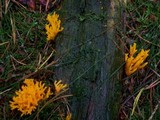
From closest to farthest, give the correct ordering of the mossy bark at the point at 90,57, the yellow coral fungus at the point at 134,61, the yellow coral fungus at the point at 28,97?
the yellow coral fungus at the point at 28,97
the mossy bark at the point at 90,57
the yellow coral fungus at the point at 134,61

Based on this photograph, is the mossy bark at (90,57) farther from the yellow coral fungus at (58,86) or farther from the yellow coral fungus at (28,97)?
Result: the yellow coral fungus at (28,97)

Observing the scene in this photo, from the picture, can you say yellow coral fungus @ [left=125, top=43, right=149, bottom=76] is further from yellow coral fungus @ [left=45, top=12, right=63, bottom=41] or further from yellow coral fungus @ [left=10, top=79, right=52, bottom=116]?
yellow coral fungus @ [left=10, top=79, right=52, bottom=116]

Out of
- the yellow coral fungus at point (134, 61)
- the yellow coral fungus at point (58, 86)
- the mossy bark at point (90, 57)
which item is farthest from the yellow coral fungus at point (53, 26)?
the yellow coral fungus at point (134, 61)

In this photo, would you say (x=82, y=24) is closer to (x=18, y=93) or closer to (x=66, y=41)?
(x=66, y=41)

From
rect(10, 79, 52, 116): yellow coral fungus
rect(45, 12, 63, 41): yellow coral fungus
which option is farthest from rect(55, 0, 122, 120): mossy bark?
rect(10, 79, 52, 116): yellow coral fungus

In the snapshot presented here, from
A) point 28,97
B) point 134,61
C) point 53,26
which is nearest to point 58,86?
point 28,97

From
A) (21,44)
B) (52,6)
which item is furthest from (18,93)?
(52,6)
